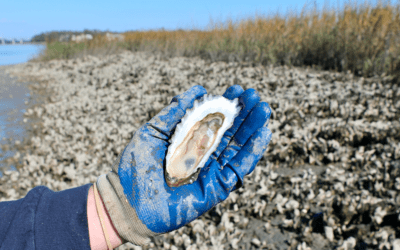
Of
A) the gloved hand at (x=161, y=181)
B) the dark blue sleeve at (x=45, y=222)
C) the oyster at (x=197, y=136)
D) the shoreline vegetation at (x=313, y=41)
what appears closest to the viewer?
the dark blue sleeve at (x=45, y=222)

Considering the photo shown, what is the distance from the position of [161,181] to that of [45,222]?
69cm

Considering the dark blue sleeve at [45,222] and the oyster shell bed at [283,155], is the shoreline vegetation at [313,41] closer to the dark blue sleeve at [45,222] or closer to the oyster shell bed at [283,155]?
the oyster shell bed at [283,155]

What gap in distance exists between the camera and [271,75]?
6168mm

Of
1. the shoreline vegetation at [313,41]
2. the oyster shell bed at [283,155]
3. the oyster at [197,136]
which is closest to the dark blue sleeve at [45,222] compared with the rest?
the oyster at [197,136]

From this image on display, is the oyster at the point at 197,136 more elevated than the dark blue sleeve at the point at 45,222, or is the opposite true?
the oyster at the point at 197,136

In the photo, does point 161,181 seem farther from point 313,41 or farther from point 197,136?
point 313,41

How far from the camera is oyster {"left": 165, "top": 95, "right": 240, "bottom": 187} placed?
5.55 feet

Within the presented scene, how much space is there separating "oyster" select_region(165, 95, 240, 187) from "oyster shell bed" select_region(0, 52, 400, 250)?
42.8 inches

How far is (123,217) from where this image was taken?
5.16 feet

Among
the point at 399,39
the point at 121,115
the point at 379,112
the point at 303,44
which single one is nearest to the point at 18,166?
the point at 121,115

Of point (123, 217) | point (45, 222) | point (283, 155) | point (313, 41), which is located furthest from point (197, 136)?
→ point (313, 41)

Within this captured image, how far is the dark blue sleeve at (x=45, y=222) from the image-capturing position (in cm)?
144

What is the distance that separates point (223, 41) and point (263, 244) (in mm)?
7972

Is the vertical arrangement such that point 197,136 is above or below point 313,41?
below
